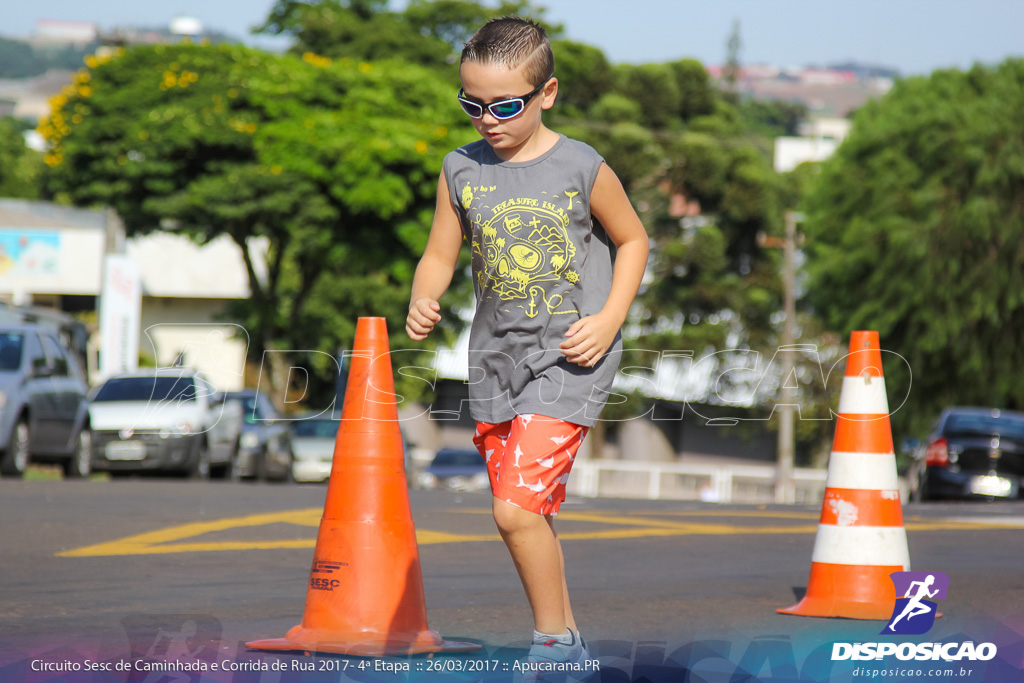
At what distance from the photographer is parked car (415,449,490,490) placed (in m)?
23.3

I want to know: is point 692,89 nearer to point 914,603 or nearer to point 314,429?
point 314,429

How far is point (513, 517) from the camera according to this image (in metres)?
3.70

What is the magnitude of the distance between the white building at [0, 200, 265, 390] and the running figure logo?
39.0m

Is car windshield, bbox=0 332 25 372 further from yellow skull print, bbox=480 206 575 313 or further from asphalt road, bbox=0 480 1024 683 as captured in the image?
yellow skull print, bbox=480 206 575 313

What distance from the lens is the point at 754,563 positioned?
24.3ft

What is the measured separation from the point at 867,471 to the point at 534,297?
2.30 meters

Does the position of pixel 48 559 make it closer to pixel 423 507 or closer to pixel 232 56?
pixel 423 507

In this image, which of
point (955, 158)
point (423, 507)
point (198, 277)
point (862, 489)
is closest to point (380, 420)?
point (862, 489)

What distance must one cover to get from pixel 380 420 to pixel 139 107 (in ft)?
98.1

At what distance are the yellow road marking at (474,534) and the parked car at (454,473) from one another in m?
12.1

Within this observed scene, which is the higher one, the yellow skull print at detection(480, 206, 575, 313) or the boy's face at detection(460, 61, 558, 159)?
the boy's face at detection(460, 61, 558, 159)

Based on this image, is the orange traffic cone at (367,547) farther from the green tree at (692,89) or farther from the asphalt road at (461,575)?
the green tree at (692,89)

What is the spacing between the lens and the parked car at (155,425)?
58.0ft

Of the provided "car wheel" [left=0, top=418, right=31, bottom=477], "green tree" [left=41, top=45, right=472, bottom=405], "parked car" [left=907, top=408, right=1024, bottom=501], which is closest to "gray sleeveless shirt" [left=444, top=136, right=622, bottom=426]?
"car wheel" [left=0, top=418, right=31, bottom=477]
